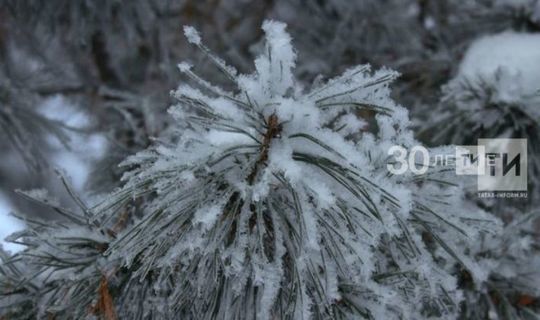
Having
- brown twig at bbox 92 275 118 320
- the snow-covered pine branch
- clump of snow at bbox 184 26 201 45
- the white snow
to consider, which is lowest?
brown twig at bbox 92 275 118 320

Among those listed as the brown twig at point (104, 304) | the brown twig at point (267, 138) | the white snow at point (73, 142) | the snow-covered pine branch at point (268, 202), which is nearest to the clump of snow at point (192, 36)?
the snow-covered pine branch at point (268, 202)

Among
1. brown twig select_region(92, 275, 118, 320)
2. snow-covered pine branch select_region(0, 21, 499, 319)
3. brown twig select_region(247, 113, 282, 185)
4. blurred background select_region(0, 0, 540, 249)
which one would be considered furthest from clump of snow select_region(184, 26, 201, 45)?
blurred background select_region(0, 0, 540, 249)

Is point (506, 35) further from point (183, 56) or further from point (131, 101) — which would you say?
point (183, 56)

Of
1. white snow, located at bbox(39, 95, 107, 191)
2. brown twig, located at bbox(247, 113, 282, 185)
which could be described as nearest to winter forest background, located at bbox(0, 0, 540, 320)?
brown twig, located at bbox(247, 113, 282, 185)

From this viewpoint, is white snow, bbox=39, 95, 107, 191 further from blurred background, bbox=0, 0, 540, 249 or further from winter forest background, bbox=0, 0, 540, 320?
winter forest background, bbox=0, 0, 540, 320

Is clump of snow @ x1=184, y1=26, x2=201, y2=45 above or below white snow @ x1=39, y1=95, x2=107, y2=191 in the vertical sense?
below

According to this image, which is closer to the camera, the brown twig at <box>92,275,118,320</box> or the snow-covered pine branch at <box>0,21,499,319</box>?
the snow-covered pine branch at <box>0,21,499,319</box>

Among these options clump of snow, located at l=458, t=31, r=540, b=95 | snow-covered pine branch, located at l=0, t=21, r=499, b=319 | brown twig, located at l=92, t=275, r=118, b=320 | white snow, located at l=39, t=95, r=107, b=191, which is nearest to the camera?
snow-covered pine branch, located at l=0, t=21, r=499, b=319

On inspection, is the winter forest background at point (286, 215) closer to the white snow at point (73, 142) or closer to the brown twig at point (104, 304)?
the brown twig at point (104, 304)

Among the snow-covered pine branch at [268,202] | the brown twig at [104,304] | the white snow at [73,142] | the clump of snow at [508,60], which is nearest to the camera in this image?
the snow-covered pine branch at [268,202]

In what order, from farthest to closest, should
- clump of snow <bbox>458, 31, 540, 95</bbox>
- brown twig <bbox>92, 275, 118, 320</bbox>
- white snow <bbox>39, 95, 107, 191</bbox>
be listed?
white snow <bbox>39, 95, 107, 191</bbox> → clump of snow <bbox>458, 31, 540, 95</bbox> → brown twig <bbox>92, 275, 118, 320</bbox>
